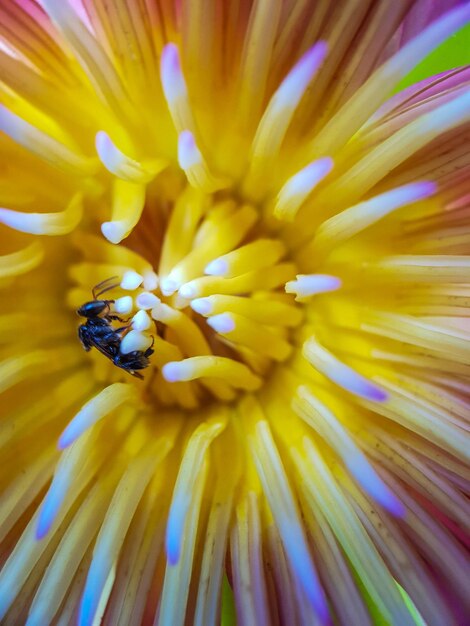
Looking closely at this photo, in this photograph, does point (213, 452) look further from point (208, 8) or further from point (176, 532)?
point (208, 8)

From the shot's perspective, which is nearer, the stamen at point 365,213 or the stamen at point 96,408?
the stamen at point 365,213

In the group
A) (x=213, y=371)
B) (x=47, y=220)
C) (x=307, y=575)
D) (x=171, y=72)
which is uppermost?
(x=171, y=72)

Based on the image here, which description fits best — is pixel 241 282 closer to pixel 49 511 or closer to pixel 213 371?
pixel 213 371

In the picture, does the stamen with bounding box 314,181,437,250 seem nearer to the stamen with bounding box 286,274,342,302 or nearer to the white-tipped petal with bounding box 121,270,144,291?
the stamen with bounding box 286,274,342,302

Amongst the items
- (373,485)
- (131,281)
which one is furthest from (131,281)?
(373,485)

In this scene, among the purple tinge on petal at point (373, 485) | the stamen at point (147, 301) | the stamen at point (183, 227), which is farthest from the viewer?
the stamen at point (183, 227)

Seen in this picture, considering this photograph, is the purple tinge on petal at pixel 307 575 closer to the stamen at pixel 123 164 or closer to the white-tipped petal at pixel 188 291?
the white-tipped petal at pixel 188 291

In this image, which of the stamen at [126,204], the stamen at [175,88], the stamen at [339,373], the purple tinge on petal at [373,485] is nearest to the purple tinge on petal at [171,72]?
the stamen at [175,88]

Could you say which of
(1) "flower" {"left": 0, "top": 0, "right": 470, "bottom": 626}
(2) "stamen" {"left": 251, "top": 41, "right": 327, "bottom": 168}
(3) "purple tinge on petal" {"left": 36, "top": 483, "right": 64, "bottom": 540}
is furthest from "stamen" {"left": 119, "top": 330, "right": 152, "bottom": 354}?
(2) "stamen" {"left": 251, "top": 41, "right": 327, "bottom": 168}

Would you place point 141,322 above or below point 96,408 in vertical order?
above
